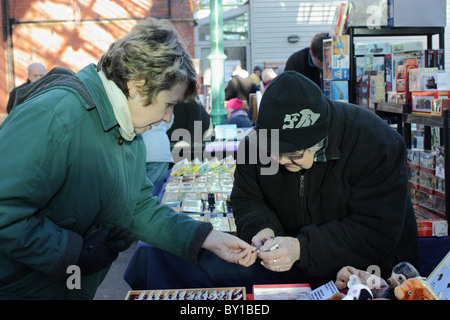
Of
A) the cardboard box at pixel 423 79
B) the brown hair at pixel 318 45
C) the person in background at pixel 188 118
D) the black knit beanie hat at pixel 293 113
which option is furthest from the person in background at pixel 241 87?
the black knit beanie hat at pixel 293 113

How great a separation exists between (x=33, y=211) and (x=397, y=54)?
3.49 meters

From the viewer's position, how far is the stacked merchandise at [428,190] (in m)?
2.81

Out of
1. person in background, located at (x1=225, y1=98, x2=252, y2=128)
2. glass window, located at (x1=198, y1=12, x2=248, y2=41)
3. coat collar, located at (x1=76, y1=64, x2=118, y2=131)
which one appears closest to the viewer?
coat collar, located at (x1=76, y1=64, x2=118, y2=131)

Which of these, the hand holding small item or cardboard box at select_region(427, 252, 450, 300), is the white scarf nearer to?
the hand holding small item

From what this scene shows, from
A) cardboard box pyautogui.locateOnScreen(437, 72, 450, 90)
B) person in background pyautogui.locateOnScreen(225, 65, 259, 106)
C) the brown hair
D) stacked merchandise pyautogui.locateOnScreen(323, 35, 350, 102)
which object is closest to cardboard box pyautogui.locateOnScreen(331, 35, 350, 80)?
stacked merchandise pyautogui.locateOnScreen(323, 35, 350, 102)

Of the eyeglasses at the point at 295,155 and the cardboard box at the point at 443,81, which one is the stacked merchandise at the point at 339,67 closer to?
the cardboard box at the point at 443,81

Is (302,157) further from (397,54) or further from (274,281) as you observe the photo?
(397,54)

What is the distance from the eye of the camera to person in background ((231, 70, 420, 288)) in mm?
1720

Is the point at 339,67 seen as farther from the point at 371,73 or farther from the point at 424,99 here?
the point at 424,99

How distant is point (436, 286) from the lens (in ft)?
5.03

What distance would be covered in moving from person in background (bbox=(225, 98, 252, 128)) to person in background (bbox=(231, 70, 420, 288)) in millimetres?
5109

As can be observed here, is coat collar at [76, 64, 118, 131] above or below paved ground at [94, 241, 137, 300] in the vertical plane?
above

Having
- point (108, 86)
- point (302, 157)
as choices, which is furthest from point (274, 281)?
point (108, 86)

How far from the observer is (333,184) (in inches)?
76.4
